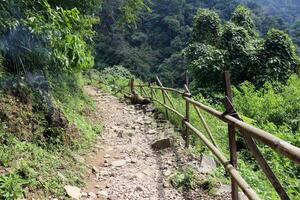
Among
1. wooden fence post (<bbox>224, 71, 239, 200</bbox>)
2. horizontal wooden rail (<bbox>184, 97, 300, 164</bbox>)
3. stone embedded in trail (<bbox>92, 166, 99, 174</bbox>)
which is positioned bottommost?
stone embedded in trail (<bbox>92, 166, 99, 174</bbox>)

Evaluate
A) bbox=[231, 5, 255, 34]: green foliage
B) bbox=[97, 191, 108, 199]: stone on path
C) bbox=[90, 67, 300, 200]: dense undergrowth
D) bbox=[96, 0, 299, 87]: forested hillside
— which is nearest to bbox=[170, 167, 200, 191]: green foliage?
bbox=[90, 67, 300, 200]: dense undergrowth

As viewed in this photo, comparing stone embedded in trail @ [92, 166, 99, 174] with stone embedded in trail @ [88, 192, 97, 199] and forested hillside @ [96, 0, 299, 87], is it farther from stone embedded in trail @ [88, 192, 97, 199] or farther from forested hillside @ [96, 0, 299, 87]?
forested hillside @ [96, 0, 299, 87]

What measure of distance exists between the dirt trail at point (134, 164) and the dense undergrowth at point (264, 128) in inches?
10.2

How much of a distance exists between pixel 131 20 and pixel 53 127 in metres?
6.32

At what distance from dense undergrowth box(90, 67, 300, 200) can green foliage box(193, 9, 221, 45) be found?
14.8 feet

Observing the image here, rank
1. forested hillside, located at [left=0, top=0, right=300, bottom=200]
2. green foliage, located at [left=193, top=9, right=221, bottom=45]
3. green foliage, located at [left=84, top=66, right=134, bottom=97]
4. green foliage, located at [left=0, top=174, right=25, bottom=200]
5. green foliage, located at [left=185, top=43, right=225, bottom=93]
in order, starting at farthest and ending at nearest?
green foliage, located at [left=193, top=9, right=221, bottom=45], green foliage, located at [left=84, top=66, right=134, bottom=97], green foliage, located at [left=185, top=43, right=225, bottom=93], forested hillside, located at [left=0, top=0, right=300, bottom=200], green foliage, located at [left=0, top=174, right=25, bottom=200]

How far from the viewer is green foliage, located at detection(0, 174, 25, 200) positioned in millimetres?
3154

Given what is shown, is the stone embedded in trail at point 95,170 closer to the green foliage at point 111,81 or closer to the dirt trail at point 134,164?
the dirt trail at point 134,164

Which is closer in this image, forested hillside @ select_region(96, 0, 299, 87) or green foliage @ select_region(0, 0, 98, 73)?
green foliage @ select_region(0, 0, 98, 73)

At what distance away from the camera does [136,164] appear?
204 inches

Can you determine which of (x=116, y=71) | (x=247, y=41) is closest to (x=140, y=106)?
(x=247, y=41)

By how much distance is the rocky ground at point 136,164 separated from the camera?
4.10m

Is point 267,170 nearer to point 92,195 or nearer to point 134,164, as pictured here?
point 92,195

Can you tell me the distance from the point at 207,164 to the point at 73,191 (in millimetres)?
1854
